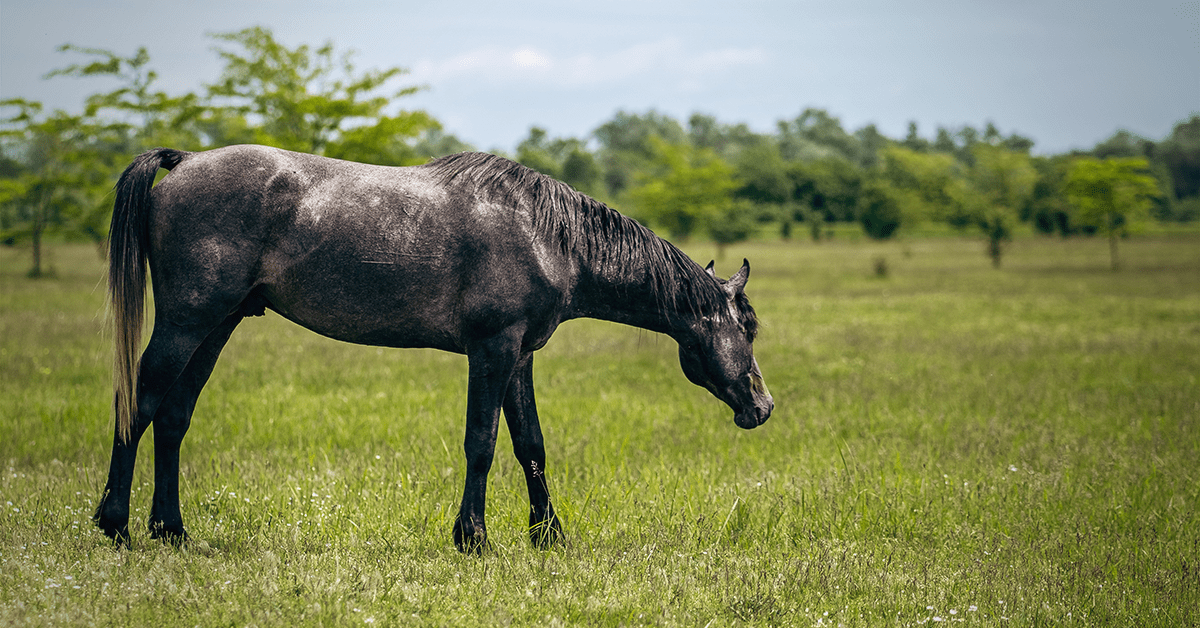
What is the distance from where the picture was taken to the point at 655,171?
7612 cm

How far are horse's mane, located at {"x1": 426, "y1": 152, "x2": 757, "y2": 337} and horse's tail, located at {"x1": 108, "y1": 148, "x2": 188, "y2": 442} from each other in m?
1.65

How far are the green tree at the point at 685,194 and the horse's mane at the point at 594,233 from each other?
48.4 meters

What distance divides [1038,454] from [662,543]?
4.80 meters

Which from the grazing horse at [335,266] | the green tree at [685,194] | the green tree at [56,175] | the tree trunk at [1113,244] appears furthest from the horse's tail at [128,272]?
the green tree at [685,194]

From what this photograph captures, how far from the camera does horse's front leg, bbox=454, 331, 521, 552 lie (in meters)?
4.53

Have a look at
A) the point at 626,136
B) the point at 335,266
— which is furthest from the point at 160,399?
the point at 626,136

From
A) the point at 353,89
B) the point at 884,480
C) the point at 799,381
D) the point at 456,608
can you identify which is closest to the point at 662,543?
the point at 456,608

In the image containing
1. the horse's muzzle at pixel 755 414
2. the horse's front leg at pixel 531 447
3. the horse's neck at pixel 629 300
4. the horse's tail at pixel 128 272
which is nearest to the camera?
the horse's tail at pixel 128 272

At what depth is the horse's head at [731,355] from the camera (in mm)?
5086

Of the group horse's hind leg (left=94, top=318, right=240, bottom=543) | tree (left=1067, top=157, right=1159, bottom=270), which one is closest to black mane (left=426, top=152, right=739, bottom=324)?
horse's hind leg (left=94, top=318, right=240, bottom=543)

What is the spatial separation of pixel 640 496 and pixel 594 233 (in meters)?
2.42

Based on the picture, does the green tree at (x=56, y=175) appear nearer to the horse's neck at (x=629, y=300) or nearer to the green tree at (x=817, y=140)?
the horse's neck at (x=629, y=300)

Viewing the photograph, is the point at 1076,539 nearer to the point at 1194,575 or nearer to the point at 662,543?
the point at 1194,575

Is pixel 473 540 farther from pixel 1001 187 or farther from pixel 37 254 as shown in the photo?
pixel 1001 187
